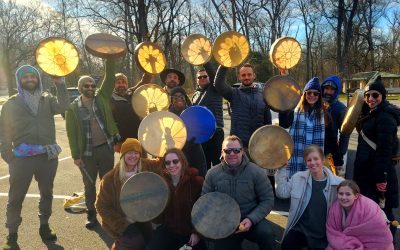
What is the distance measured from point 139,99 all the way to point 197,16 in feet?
96.3

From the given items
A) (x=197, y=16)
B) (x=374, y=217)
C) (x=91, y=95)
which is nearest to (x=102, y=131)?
(x=91, y=95)

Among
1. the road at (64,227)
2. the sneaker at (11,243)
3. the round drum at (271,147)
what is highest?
the round drum at (271,147)

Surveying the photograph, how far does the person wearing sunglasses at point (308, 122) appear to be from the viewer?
353cm

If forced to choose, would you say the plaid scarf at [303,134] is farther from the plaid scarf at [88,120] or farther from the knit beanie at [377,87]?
the plaid scarf at [88,120]

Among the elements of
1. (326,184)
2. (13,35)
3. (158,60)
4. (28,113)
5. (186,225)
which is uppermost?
(13,35)

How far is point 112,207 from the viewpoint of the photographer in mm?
3238

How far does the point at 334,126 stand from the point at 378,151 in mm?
641

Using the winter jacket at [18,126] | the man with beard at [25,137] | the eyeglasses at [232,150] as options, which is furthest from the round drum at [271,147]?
the winter jacket at [18,126]

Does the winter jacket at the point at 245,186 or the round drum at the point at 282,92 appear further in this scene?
the round drum at the point at 282,92

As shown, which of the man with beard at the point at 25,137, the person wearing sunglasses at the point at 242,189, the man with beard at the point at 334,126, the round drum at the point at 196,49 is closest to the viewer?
the person wearing sunglasses at the point at 242,189

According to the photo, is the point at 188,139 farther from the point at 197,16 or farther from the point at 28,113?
the point at 197,16

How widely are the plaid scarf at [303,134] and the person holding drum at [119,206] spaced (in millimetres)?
1426

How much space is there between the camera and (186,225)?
3127mm

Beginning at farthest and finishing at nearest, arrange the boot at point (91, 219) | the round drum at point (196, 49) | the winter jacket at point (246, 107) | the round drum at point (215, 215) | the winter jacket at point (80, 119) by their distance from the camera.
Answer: the round drum at point (196, 49) < the boot at point (91, 219) < the winter jacket at point (246, 107) < the winter jacket at point (80, 119) < the round drum at point (215, 215)
